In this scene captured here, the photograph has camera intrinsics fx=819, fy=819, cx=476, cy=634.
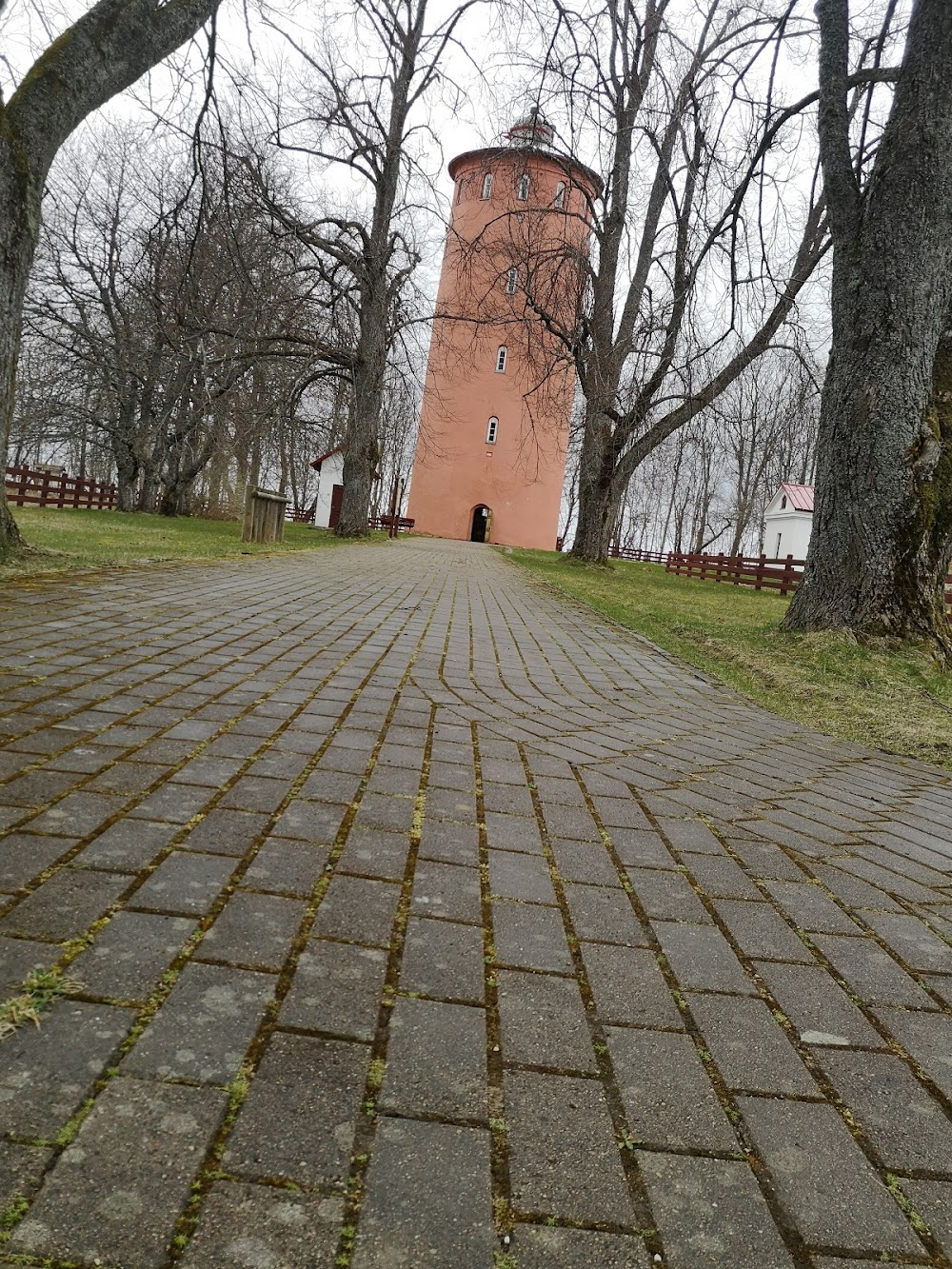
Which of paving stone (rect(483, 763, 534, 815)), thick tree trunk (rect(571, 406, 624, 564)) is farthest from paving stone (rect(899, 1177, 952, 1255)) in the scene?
thick tree trunk (rect(571, 406, 624, 564))

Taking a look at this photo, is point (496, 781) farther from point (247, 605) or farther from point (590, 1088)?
point (247, 605)

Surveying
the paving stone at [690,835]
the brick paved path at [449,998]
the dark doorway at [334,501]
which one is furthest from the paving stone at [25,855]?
the dark doorway at [334,501]

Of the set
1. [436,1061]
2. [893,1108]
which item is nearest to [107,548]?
[436,1061]

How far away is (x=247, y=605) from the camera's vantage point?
8.07 meters

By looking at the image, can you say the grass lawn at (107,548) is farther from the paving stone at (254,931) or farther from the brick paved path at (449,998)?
the paving stone at (254,931)

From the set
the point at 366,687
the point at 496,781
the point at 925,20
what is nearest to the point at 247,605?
the point at 366,687

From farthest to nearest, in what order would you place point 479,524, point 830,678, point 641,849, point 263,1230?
point 479,524, point 830,678, point 641,849, point 263,1230

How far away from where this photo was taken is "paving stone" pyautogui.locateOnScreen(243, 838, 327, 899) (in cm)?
243

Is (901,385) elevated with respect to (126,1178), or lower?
elevated

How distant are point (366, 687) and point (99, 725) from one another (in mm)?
1817

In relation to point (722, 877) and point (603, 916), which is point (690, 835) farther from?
point (603, 916)

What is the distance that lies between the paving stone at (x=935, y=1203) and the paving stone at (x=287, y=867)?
5.26 feet

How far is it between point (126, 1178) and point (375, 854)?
144 centimetres

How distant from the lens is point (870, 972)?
2416mm
